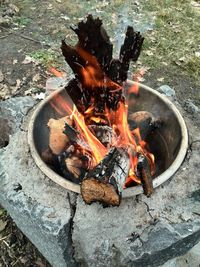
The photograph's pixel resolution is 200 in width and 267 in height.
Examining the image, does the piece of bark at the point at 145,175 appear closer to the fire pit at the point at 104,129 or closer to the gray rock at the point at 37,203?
the fire pit at the point at 104,129

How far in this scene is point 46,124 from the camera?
11.9 feet

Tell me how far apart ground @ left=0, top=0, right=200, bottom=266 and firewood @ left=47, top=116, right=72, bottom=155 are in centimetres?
174

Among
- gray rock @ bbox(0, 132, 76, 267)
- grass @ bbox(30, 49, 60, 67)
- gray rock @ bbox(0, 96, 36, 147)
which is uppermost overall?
gray rock @ bbox(0, 96, 36, 147)

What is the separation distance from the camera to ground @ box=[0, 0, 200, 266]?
559 centimetres

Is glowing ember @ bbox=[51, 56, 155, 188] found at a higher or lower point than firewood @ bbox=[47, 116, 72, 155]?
higher

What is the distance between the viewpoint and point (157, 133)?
3664 mm

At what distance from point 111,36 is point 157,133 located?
3.03m

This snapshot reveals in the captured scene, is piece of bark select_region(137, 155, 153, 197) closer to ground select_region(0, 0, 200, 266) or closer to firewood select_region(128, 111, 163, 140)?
firewood select_region(128, 111, 163, 140)

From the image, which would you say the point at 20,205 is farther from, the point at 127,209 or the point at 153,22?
the point at 153,22

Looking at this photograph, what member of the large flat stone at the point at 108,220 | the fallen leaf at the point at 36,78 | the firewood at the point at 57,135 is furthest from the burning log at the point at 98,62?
the fallen leaf at the point at 36,78

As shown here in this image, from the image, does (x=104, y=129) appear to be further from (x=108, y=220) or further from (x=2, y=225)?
(x=2, y=225)

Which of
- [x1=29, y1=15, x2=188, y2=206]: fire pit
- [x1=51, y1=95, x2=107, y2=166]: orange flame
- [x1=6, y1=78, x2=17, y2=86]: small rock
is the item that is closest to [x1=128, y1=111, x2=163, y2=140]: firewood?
[x1=29, y1=15, x2=188, y2=206]: fire pit

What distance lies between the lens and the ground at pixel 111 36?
5586 millimetres

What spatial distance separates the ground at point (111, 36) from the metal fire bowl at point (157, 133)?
1632mm
